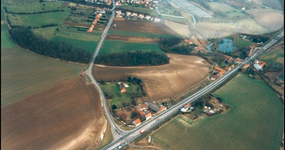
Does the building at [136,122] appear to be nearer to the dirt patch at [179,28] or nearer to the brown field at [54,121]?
the brown field at [54,121]

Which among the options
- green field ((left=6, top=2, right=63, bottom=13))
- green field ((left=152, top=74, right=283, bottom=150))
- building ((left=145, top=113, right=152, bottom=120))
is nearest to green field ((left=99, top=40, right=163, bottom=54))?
green field ((left=152, top=74, right=283, bottom=150))

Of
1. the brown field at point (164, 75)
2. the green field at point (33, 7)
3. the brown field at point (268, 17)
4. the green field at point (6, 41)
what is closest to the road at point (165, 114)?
the brown field at point (164, 75)

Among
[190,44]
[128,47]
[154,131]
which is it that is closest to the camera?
[154,131]

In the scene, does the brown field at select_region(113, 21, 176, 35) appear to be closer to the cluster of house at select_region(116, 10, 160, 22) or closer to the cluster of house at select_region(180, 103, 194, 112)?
the cluster of house at select_region(116, 10, 160, 22)

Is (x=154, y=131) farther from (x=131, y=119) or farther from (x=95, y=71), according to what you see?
(x=95, y=71)

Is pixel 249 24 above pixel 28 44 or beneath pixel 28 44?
above

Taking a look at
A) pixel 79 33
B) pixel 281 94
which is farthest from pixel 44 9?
pixel 281 94
